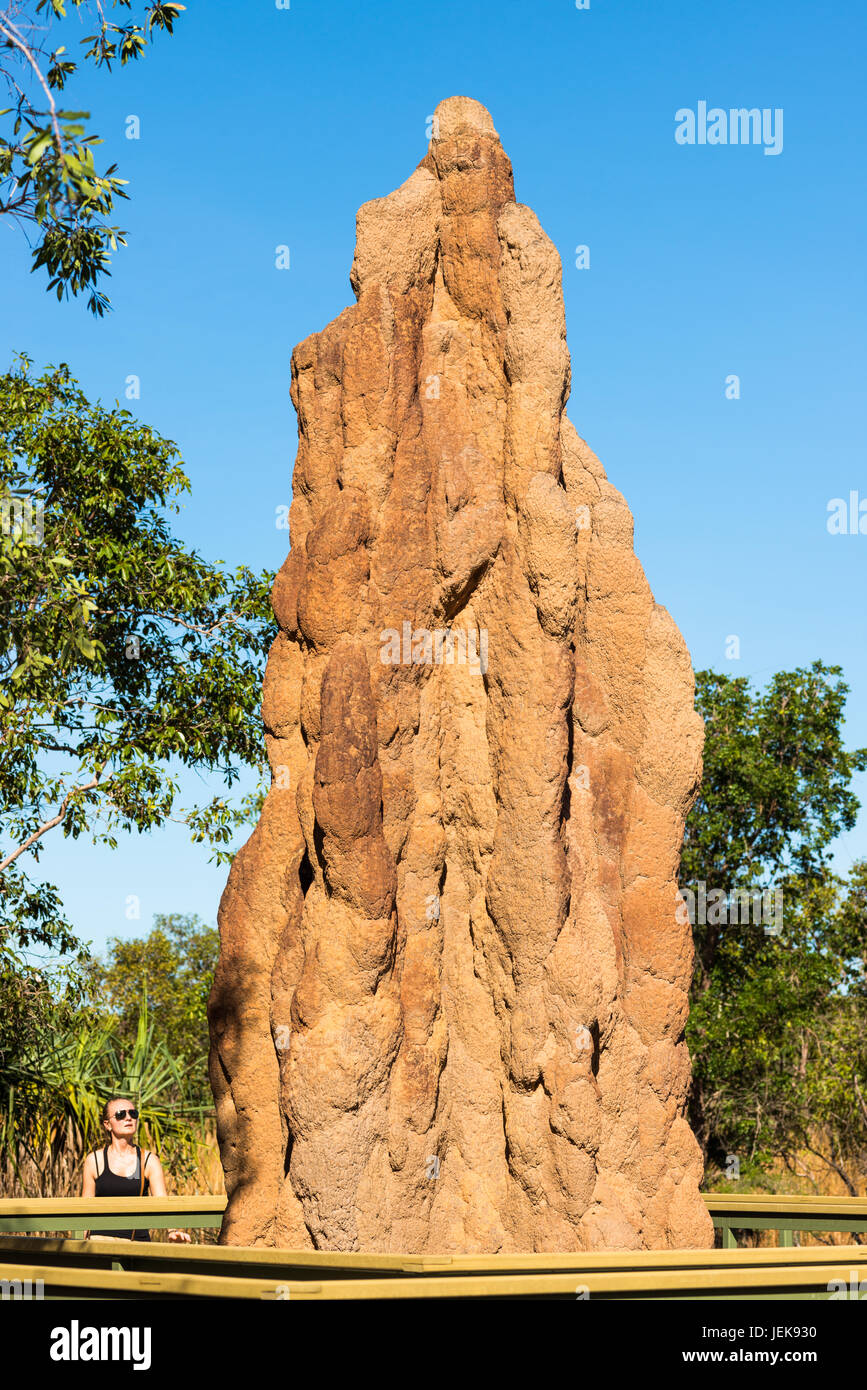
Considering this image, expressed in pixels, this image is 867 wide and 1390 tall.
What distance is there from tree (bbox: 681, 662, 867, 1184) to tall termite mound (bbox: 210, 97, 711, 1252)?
915 cm

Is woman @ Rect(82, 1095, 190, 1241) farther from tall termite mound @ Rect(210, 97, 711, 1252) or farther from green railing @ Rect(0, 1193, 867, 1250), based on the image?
tall termite mound @ Rect(210, 97, 711, 1252)

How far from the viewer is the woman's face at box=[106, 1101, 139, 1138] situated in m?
6.81

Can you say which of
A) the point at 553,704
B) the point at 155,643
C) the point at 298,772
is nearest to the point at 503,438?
the point at 553,704

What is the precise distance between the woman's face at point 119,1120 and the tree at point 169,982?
9.00 m

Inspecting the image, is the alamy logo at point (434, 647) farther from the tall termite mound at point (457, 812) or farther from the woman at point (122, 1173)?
the woman at point (122, 1173)

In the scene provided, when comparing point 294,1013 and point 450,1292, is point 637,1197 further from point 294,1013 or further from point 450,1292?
point 450,1292

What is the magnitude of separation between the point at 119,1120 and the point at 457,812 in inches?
89.2

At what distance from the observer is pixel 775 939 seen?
Result: 1723cm

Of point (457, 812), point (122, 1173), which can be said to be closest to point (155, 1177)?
point (122, 1173)

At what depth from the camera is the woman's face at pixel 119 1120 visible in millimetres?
6812
